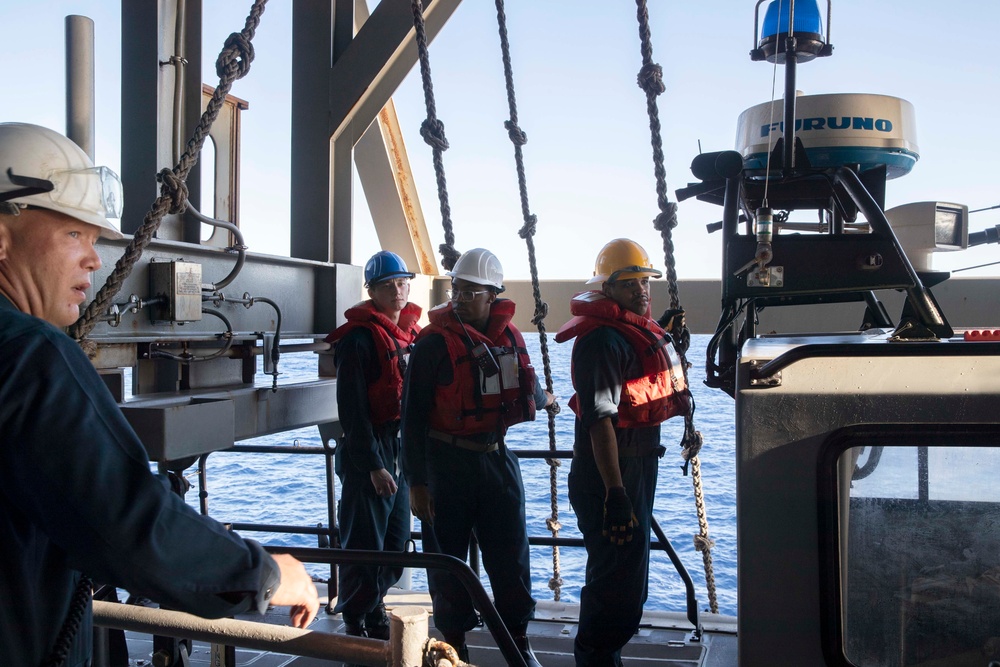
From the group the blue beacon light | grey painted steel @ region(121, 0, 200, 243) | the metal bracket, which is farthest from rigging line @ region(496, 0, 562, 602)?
the metal bracket

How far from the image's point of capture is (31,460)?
4.06 feet

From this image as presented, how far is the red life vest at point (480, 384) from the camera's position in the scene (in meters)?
3.92

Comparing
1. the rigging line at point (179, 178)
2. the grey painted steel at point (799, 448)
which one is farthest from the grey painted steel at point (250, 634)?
→ the rigging line at point (179, 178)

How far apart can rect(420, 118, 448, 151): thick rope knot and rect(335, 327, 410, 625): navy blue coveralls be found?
3.44 feet

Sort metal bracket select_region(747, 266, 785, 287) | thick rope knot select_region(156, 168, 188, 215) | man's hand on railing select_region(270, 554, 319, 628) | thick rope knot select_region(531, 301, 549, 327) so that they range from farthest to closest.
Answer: thick rope knot select_region(531, 301, 549, 327) < thick rope knot select_region(156, 168, 188, 215) < metal bracket select_region(747, 266, 785, 287) < man's hand on railing select_region(270, 554, 319, 628)

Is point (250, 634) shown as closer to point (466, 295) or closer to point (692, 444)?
point (466, 295)

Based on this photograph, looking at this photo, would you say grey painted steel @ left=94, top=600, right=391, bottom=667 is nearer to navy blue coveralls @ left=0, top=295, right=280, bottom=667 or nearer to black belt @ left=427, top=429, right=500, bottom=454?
navy blue coveralls @ left=0, top=295, right=280, bottom=667

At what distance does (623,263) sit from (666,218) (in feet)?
1.51

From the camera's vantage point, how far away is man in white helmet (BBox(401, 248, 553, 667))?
153 inches

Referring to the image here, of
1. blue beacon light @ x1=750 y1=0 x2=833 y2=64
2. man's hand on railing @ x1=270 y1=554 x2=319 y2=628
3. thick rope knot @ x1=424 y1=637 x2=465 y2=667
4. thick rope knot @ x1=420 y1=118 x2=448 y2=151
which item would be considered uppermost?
thick rope knot @ x1=420 y1=118 x2=448 y2=151

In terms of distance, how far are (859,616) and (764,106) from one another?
1789 millimetres

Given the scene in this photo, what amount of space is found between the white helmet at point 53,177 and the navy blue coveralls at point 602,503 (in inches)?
83.7

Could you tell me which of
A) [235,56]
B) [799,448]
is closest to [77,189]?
[235,56]

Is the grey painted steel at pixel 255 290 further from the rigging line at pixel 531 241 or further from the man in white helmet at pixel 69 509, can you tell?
the man in white helmet at pixel 69 509
